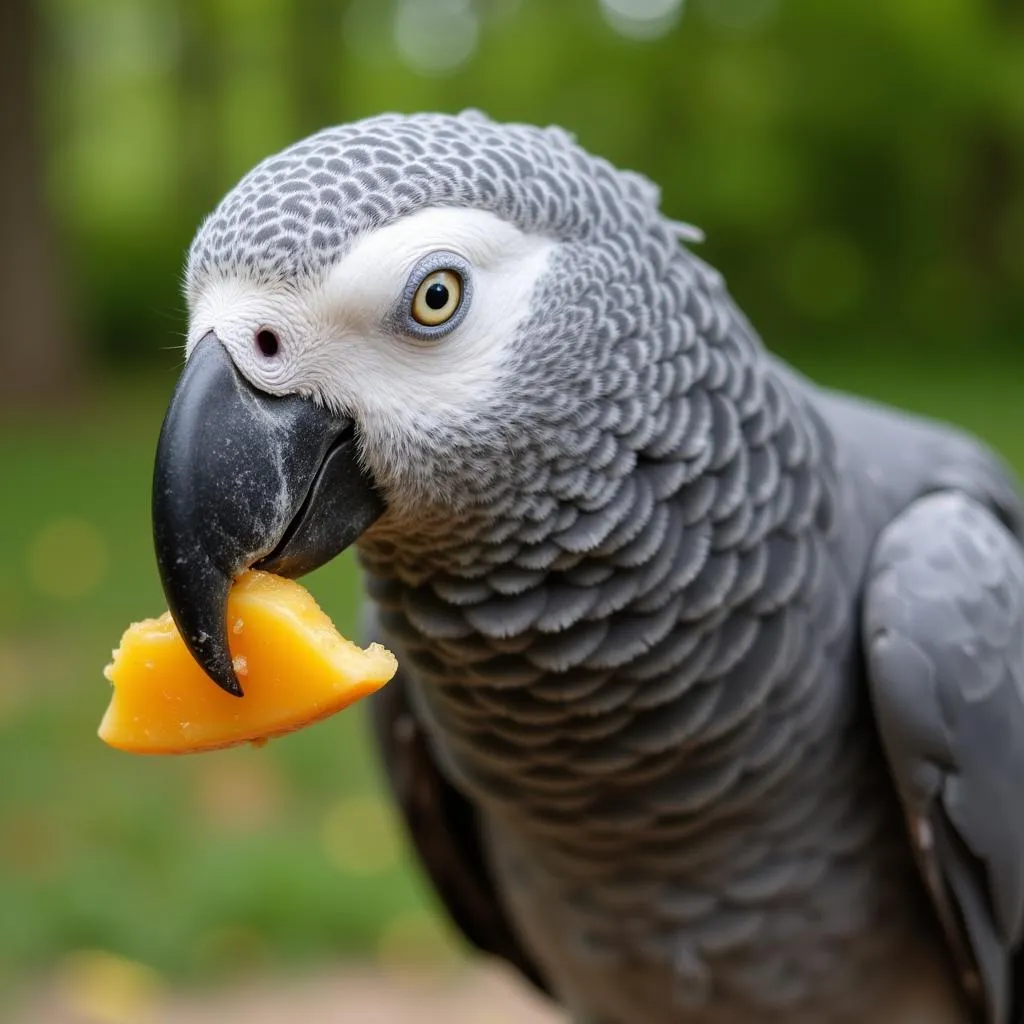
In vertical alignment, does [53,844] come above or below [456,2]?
below

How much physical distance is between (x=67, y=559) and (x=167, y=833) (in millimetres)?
2691

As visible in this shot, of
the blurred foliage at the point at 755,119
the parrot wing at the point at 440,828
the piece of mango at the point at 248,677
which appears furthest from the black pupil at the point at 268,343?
the blurred foliage at the point at 755,119

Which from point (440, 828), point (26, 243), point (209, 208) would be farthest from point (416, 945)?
point (209, 208)

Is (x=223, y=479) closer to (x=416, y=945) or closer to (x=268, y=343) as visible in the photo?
(x=268, y=343)

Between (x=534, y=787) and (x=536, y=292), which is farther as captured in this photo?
(x=534, y=787)

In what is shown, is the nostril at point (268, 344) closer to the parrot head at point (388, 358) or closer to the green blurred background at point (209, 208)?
the parrot head at point (388, 358)

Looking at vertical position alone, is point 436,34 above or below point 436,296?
below

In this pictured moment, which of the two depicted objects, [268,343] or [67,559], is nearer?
[268,343]

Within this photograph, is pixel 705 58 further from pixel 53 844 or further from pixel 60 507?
pixel 53 844

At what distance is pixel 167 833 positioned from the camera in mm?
3562

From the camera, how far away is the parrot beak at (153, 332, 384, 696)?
117 cm

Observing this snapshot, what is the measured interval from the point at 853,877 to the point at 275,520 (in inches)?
43.1

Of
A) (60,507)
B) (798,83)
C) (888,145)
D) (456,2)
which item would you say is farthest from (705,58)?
(60,507)

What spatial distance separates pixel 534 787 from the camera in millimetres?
1623
